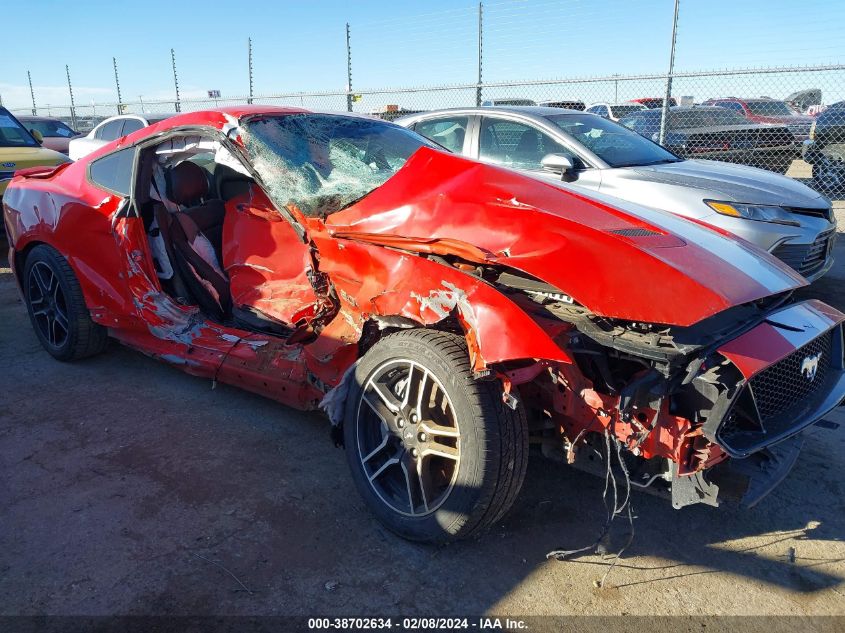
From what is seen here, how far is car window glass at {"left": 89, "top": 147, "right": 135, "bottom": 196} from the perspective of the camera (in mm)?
3771

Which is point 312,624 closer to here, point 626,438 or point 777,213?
point 626,438

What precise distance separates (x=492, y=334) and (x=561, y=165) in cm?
378

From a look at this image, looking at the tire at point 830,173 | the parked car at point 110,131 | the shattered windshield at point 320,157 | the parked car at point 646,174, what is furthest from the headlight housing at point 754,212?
the parked car at point 110,131

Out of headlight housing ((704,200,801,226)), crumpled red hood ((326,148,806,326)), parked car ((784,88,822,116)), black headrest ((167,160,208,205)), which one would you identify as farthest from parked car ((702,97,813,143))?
black headrest ((167,160,208,205))

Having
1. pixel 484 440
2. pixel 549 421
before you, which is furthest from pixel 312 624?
pixel 549 421

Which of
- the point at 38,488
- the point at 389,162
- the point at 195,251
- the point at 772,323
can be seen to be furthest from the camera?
the point at 195,251

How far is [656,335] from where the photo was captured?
2.15 metres

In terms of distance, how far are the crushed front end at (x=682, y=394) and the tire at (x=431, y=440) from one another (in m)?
0.20

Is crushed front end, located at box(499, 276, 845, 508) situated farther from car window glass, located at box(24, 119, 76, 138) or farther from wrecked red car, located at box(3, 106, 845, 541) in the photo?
car window glass, located at box(24, 119, 76, 138)

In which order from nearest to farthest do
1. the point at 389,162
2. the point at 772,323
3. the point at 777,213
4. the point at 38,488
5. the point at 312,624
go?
the point at 312,624 < the point at 772,323 < the point at 38,488 < the point at 389,162 < the point at 777,213

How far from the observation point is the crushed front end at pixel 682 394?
2.12 m

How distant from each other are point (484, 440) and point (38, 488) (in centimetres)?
208

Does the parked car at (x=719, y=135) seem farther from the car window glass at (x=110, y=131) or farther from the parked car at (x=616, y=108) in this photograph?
the car window glass at (x=110, y=131)

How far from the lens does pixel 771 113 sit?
12914 mm
